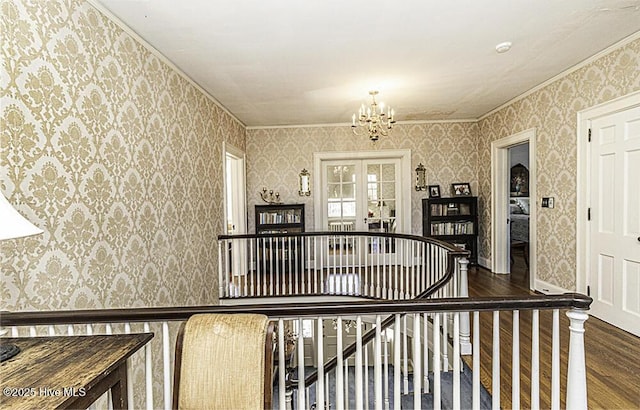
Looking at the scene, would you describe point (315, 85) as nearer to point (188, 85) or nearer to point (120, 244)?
point (188, 85)

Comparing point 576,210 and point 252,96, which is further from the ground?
point 252,96

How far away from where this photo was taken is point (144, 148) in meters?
2.72

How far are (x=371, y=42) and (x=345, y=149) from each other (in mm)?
3325

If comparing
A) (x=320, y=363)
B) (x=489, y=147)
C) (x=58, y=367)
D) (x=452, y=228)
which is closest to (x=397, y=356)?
(x=320, y=363)

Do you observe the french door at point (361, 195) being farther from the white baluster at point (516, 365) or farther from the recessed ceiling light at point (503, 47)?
the white baluster at point (516, 365)

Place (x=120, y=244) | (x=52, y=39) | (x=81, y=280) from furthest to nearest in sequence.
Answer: (x=120, y=244) < (x=81, y=280) < (x=52, y=39)

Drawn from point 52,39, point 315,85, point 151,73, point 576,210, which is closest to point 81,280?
point 52,39

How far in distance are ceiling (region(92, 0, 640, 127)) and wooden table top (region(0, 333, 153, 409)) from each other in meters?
2.07

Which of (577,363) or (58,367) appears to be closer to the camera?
(58,367)

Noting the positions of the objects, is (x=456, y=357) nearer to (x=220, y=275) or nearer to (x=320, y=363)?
(x=320, y=363)

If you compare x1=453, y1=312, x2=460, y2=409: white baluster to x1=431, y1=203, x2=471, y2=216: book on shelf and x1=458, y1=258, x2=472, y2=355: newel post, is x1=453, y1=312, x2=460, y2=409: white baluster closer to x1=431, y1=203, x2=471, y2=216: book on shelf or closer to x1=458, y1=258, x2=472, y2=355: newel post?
x1=458, y1=258, x2=472, y2=355: newel post

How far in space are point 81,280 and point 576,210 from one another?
4530 mm

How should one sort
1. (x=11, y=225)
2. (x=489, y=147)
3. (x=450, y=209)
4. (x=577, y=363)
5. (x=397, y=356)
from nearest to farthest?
(x=11, y=225) < (x=577, y=363) < (x=397, y=356) < (x=489, y=147) < (x=450, y=209)

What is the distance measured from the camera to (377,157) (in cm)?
620
